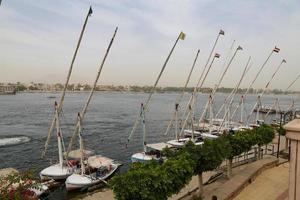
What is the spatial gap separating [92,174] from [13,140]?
126 ft

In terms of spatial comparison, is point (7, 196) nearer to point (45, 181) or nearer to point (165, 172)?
point (165, 172)

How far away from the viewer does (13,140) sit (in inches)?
2724

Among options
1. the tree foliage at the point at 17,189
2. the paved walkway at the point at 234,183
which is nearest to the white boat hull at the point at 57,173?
the paved walkway at the point at 234,183

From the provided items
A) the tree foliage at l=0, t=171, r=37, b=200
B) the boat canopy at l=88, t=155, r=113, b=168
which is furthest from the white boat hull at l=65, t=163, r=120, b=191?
the tree foliage at l=0, t=171, r=37, b=200

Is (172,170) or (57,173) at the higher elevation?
(172,170)

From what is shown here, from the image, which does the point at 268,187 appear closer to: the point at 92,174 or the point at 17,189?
the point at 17,189

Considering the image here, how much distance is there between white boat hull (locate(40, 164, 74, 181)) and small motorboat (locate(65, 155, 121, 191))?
131cm

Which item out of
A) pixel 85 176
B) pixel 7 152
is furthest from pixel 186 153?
pixel 7 152

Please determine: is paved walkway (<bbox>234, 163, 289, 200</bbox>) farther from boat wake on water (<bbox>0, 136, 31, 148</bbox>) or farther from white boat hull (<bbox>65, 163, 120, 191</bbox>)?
boat wake on water (<bbox>0, 136, 31, 148</bbox>)

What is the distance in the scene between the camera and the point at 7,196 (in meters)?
9.88

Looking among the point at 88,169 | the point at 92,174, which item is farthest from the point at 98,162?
the point at 92,174

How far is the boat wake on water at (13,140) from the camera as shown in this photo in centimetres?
6544

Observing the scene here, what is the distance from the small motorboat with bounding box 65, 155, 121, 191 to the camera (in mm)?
35281

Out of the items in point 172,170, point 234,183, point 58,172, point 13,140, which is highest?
point 172,170
